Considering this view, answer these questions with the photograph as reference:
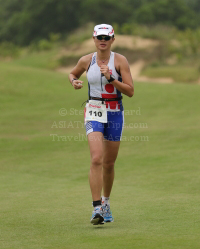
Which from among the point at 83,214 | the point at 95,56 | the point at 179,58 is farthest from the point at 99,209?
the point at 179,58

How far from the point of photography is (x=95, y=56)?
769 centimetres

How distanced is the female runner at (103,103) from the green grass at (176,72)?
37.3 metres

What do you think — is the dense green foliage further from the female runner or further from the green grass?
the female runner

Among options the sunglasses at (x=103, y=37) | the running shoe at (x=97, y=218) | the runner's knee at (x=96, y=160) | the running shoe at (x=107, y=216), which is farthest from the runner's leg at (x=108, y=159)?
the sunglasses at (x=103, y=37)

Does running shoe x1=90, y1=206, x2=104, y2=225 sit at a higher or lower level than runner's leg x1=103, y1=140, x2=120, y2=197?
lower

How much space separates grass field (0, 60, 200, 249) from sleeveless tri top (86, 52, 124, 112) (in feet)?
5.05

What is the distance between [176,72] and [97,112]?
4007cm

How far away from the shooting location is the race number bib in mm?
7539

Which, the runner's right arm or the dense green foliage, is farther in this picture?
the dense green foliage

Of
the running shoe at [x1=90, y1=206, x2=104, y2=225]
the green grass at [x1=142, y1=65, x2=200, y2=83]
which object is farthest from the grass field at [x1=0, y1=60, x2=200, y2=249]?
the green grass at [x1=142, y1=65, x2=200, y2=83]

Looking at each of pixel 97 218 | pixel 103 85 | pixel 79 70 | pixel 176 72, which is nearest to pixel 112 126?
pixel 103 85

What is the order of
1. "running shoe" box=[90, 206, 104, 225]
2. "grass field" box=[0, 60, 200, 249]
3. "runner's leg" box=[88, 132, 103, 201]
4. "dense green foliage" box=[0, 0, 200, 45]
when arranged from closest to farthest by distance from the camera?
1. "grass field" box=[0, 60, 200, 249]
2. "running shoe" box=[90, 206, 104, 225]
3. "runner's leg" box=[88, 132, 103, 201]
4. "dense green foliage" box=[0, 0, 200, 45]

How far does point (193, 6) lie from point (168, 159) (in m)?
102

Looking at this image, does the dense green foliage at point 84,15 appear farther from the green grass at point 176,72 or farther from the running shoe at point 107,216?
the running shoe at point 107,216
